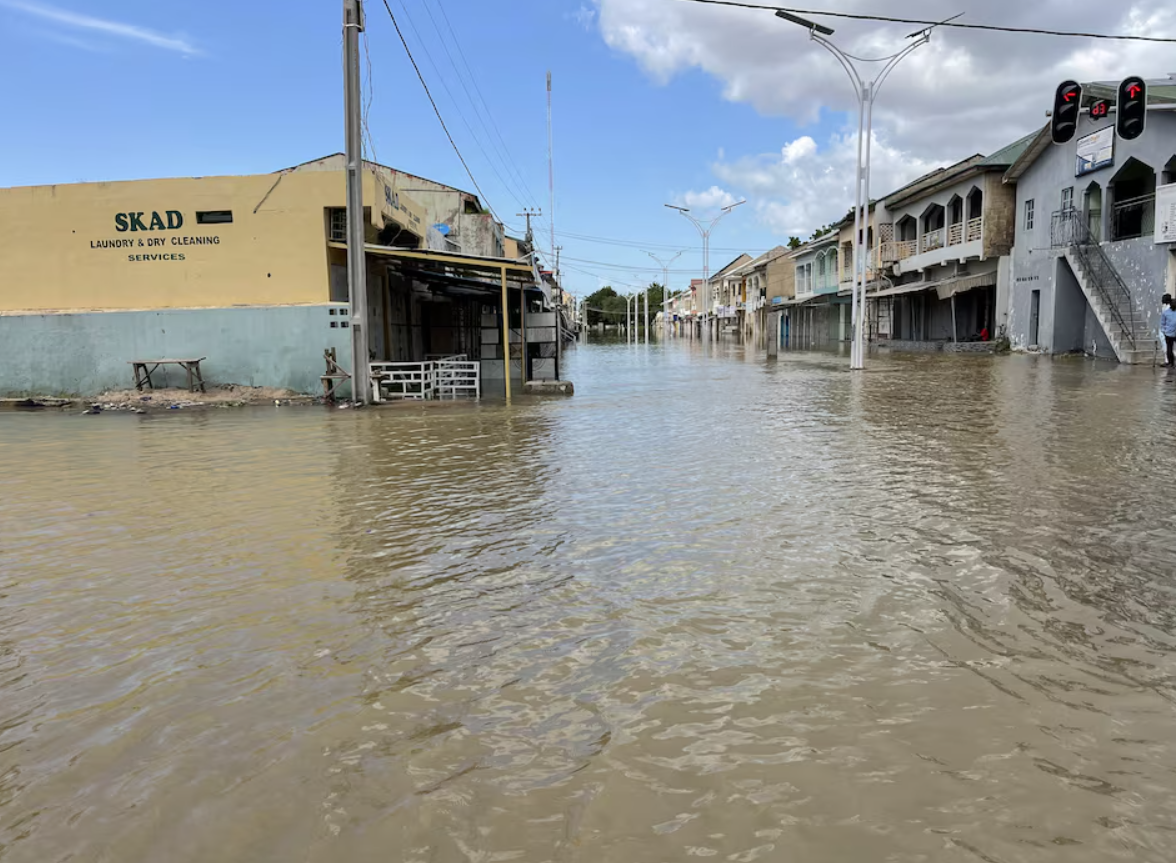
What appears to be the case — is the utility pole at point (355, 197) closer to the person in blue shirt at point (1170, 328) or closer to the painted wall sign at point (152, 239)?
the painted wall sign at point (152, 239)

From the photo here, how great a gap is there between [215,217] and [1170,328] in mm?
23078

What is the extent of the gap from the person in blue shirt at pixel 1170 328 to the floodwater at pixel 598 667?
49.1 feet

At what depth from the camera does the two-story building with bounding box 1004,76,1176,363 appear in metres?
23.5

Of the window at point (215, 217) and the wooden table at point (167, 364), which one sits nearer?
the wooden table at point (167, 364)

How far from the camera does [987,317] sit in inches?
1460

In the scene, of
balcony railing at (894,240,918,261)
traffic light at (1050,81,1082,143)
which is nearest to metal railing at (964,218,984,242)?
balcony railing at (894,240,918,261)

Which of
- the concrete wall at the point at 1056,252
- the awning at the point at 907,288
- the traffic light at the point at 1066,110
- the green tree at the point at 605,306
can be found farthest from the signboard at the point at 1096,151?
the green tree at the point at 605,306

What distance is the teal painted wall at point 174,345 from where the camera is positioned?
59.6 ft

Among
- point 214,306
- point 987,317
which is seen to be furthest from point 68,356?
point 987,317

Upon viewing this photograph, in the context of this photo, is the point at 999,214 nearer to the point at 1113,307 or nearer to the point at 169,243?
the point at 1113,307

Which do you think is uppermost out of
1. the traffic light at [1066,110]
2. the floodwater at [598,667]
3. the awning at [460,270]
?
the traffic light at [1066,110]

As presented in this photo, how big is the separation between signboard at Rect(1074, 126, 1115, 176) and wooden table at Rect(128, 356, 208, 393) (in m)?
27.0

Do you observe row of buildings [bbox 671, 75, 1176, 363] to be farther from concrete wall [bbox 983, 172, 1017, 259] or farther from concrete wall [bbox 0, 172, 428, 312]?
concrete wall [bbox 0, 172, 428, 312]

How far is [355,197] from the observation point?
16.3 m
